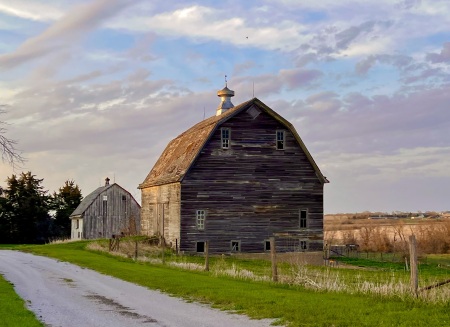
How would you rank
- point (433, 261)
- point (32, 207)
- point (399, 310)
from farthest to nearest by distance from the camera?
point (32, 207) < point (433, 261) < point (399, 310)

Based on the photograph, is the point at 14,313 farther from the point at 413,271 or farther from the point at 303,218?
the point at 303,218

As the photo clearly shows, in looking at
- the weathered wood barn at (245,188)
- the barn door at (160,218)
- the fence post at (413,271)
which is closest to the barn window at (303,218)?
the weathered wood barn at (245,188)

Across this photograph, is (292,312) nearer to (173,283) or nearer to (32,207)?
(173,283)

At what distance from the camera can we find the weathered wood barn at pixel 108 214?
62562mm

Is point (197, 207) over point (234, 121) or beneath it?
beneath

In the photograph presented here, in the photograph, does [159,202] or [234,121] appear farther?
[159,202]

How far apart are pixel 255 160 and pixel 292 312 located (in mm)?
27424

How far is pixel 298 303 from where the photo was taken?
15219 millimetres

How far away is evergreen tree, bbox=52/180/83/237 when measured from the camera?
7325 centimetres

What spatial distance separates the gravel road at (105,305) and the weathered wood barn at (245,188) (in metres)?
15.2

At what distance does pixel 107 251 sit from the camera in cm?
4122

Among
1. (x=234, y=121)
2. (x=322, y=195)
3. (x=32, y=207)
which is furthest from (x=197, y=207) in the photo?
(x=32, y=207)

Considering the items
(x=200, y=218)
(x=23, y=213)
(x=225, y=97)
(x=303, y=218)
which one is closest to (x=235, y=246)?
(x=200, y=218)

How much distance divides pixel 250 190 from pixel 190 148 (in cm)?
488
